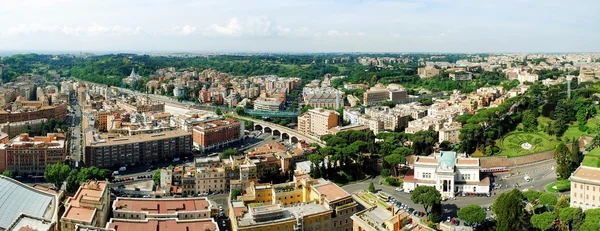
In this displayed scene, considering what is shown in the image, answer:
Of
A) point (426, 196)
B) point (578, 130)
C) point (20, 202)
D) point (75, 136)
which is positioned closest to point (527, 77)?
point (578, 130)

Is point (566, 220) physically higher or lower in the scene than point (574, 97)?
lower

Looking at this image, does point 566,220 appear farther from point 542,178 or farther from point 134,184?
point 134,184

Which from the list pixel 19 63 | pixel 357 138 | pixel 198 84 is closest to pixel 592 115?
pixel 357 138

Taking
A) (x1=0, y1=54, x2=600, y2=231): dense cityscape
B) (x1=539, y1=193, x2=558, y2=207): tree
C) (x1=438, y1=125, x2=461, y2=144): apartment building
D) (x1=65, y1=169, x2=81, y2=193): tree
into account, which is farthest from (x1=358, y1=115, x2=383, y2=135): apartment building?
(x1=65, y1=169, x2=81, y2=193): tree

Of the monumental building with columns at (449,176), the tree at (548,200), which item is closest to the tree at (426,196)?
the monumental building with columns at (449,176)

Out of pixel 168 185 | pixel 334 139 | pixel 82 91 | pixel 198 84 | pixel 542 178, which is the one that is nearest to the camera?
pixel 168 185

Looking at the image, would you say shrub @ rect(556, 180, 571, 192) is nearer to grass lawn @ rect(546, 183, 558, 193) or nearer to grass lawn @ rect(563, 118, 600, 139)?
grass lawn @ rect(546, 183, 558, 193)

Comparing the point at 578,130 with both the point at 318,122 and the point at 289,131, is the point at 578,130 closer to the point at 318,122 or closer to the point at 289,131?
the point at 318,122
